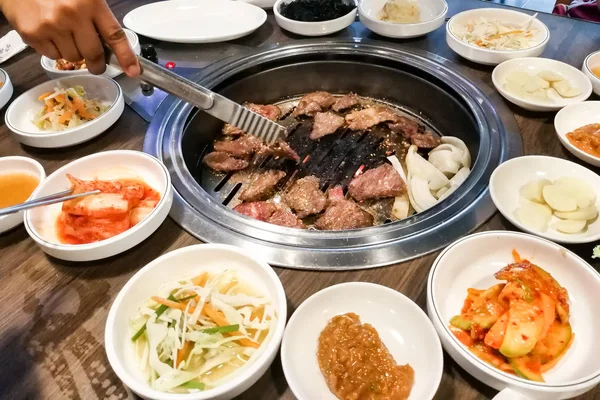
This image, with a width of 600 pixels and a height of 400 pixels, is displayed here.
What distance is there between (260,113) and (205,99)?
0.89 m

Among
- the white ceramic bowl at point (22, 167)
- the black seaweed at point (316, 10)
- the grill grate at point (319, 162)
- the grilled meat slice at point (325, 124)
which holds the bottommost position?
the grill grate at point (319, 162)

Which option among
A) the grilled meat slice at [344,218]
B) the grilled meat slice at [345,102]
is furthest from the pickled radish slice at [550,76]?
the grilled meat slice at [344,218]

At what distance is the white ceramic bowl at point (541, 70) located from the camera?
2.64m

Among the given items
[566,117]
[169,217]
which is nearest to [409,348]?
[169,217]

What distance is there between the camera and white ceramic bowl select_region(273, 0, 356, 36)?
11.3 feet

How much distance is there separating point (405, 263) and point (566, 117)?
54.6 inches

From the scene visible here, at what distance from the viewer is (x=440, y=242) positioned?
6.70ft

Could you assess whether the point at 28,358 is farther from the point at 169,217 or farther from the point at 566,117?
the point at 566,117

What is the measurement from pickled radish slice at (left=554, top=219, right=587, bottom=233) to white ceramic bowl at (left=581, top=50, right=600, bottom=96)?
115 centimetres

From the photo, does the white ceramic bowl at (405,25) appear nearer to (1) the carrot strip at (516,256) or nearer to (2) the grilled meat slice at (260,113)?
(2) the grilled meat slice at (260,113)

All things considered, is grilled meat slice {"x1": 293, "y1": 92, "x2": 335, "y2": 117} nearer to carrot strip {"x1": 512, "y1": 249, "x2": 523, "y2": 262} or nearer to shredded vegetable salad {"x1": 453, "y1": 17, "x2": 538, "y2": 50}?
shredded vegetable salad {"x1": 453, "y1": 17, "x2": 538, "y2": 50}

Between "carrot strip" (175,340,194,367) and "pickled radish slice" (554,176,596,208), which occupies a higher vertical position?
"carrot strip" (175,340,194,367)

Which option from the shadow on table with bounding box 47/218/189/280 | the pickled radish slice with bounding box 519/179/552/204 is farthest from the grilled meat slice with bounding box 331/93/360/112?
the shadow on table with bounding box 47/218/189/280

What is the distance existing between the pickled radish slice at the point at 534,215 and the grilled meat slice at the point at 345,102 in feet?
5.40
